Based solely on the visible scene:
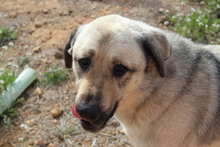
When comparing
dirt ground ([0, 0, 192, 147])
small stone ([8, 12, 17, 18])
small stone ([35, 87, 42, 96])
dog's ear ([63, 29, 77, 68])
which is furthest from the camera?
small stone ([8, 12, 17, 18])

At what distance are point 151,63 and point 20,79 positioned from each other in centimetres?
250

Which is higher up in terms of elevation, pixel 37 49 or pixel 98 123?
pixel 98 123

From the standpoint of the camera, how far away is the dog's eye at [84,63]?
2.48m

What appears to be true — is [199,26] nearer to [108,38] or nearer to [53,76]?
[53,76]

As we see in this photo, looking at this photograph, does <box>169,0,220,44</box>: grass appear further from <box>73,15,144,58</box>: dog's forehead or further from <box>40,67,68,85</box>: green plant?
<box>73,15,144,58</box>: dog's forehead

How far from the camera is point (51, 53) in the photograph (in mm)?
5004

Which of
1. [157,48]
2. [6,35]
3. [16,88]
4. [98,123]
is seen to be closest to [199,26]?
[157,48]

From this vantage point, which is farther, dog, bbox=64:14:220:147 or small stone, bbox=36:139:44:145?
small stone, bbox=36:139:44:145

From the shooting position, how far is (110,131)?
3756mm

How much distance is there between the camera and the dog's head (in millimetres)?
2348

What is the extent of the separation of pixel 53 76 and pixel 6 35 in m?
1.76

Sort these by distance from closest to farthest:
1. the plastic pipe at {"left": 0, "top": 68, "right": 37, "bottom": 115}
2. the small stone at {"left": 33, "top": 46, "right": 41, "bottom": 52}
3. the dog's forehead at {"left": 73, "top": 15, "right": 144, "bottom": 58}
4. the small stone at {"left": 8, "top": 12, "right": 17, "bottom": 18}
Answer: the dog's forehead at {"left": 73, "top": 15, "right": 144, "bottom": 58} < the plastic pipe at {"left": 0, "top": 68, "right": 37, "bottom": 115} < the small stone at {"left": 33, "top": 46, "right": 41, "bottom": 52} < the small stone at {"left": 8, "top": 12, "right": 17, "bottom": 18}

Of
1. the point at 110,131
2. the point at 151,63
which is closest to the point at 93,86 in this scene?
the point at 151,63

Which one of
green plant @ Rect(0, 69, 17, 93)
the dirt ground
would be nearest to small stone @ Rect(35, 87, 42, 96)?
the dirt ground
